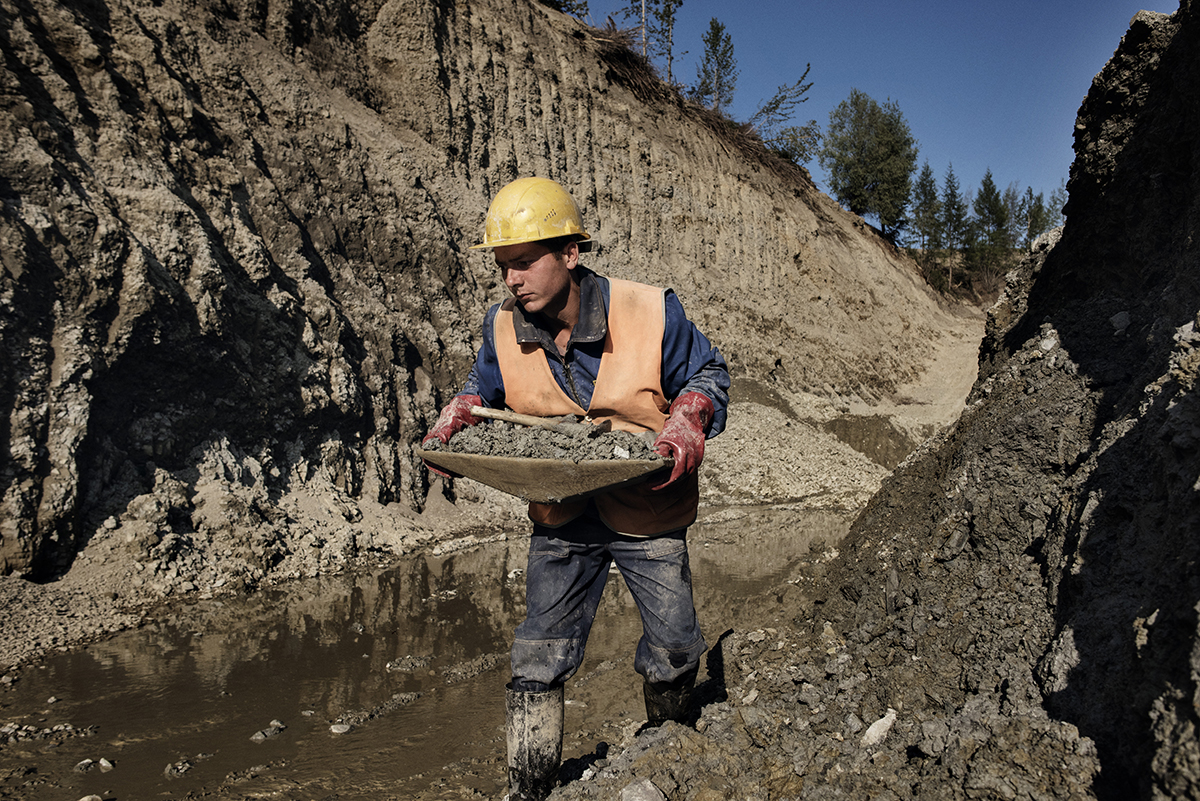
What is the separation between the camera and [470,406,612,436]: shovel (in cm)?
243

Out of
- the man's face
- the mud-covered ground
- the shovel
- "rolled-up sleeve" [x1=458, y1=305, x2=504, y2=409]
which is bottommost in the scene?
the mud-covered ground

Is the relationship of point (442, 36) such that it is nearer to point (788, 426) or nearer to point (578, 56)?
point (578, 56)

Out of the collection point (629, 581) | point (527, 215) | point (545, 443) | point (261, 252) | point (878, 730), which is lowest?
point (878, 730)

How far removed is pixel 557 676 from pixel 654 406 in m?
0.98

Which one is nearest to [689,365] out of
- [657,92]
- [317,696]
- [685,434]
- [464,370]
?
[685,434]

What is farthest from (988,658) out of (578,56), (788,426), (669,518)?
(578,56)

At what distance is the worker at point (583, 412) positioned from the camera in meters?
2.50

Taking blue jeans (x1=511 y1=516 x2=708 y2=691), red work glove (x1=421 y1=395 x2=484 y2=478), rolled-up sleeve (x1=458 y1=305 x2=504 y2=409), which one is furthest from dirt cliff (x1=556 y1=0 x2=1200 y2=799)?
rolled-up sleeve (x1=458 y1=305 x2=504 y2=409)

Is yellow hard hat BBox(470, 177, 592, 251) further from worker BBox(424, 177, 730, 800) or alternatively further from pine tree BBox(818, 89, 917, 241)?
pine tree BBox(818, 89, 917, 241)

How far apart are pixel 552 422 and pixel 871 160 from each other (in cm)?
3030

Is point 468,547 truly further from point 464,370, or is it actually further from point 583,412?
point 583,412

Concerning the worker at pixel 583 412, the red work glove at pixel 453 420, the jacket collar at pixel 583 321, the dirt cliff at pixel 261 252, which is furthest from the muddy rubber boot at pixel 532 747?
the dirt cliff at pixel 261 252

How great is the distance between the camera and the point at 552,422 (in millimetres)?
2549

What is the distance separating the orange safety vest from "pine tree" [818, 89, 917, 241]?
27.9m
